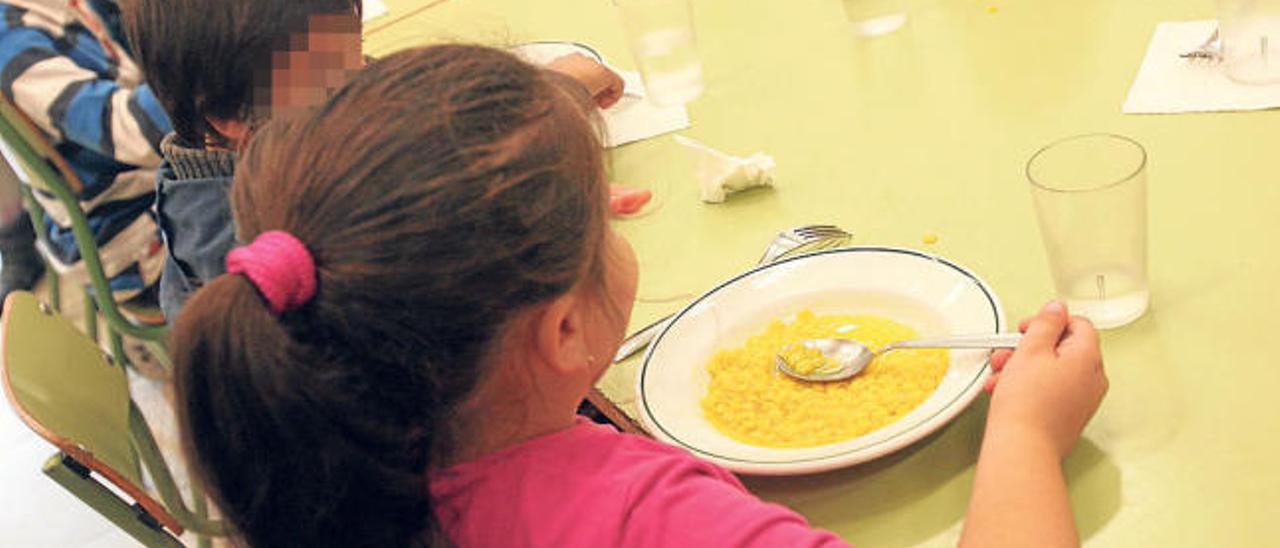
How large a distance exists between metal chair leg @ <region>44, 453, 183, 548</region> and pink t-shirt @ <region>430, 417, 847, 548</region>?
2.11 ft

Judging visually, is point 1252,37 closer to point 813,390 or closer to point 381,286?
point 813,390

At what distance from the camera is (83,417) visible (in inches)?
53.8

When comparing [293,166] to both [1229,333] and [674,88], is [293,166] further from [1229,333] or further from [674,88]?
[674,88]

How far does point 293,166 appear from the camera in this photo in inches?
29.3

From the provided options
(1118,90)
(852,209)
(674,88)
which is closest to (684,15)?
(674,88)

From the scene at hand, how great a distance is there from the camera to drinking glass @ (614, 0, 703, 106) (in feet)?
4.80

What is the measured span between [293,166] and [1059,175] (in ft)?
1.97

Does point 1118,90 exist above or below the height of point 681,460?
below

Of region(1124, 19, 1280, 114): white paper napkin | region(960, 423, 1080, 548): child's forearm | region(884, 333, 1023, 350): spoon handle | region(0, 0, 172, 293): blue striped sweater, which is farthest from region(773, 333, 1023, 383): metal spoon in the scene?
region(0, 0, 172, 293): blue striped sweater

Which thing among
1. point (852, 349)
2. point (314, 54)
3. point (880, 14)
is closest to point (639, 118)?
point (880, 14)

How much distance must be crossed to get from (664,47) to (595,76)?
0.09 metres

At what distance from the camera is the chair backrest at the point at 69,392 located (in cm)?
125

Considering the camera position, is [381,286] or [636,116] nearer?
[381,286]

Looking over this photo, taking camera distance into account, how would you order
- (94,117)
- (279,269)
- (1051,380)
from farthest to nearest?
(94,117), (1051,380), (279,269)
